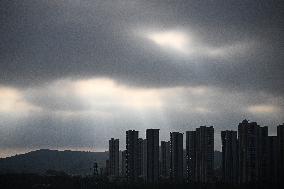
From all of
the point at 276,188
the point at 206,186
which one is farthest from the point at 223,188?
the point at 276,188

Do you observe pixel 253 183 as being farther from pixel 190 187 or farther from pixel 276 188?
pixel 190 187

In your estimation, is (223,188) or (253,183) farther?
(223,188)

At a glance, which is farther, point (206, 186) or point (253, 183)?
point (206, 186)

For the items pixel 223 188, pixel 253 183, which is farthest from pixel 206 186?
pixel 253 183

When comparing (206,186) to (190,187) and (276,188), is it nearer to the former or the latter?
(190,187)

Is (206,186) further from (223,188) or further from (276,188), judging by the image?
(276,188)

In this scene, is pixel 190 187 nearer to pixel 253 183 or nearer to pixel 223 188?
pixel 223 188
